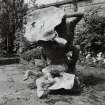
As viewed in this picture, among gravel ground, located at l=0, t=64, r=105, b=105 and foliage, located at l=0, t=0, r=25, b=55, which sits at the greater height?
foliage, located at l=0, t=0, r=25, b=55

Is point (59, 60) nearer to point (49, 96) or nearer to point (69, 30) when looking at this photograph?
point (69, 30)

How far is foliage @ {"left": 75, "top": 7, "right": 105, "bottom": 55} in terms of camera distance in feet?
19.1

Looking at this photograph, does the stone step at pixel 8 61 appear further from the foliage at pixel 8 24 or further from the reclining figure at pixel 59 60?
the reclining figure at pixel 59 60

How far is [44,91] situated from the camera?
2.64 metres

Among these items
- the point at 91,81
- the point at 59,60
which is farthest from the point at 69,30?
the point at 91,81

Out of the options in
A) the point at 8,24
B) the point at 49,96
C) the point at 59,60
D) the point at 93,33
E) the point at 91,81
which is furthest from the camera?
the point at 8,24

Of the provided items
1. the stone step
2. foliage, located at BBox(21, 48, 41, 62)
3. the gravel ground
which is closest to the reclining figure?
the gravel ground

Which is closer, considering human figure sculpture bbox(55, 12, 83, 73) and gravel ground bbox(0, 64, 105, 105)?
gravel ground bbox(0, 64, 105, 105)

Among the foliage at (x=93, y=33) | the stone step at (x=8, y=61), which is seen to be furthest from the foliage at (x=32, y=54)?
the foliage at (x=93, y=33)

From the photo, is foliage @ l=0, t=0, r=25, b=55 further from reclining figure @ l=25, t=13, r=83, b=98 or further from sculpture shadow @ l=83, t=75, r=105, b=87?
reclining figure @ l=25, t=13, r=83, b=98

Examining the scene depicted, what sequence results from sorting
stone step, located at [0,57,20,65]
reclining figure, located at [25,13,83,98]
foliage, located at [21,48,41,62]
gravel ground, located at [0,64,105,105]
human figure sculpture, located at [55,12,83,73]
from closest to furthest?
gravel ground, located at [0,64,105,105], reclining figure, located at [25,13,83,98], human figure sculpture, located at [55,12,83,73], foliage, located at [21,48,41,62], stone step, located at [0,57,20,65]

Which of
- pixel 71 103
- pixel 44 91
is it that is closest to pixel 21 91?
pixel 44 91

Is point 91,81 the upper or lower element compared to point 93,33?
lower

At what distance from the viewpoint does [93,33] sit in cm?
586
